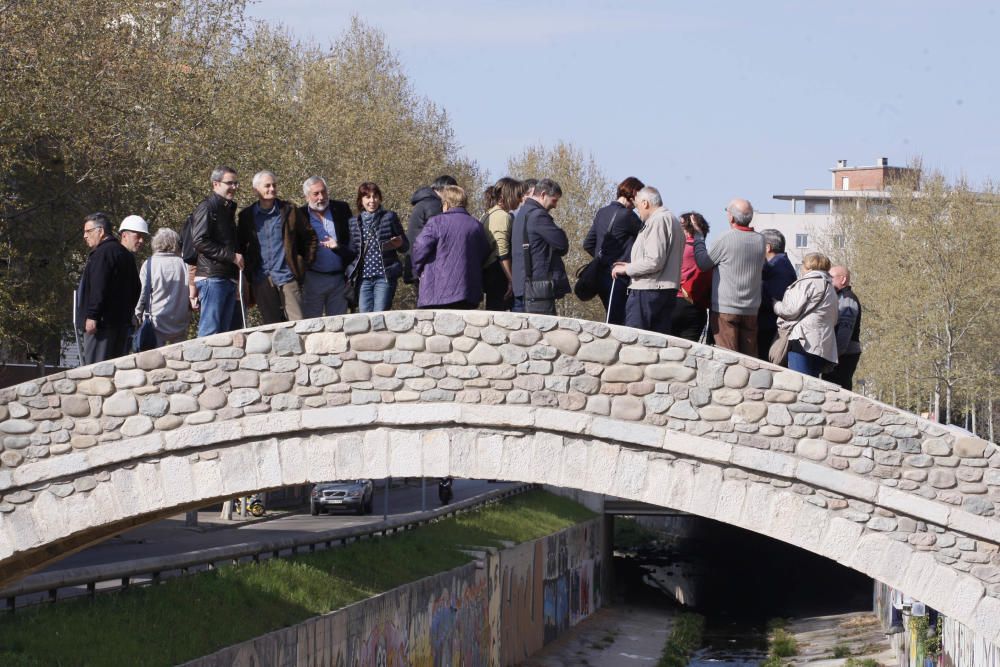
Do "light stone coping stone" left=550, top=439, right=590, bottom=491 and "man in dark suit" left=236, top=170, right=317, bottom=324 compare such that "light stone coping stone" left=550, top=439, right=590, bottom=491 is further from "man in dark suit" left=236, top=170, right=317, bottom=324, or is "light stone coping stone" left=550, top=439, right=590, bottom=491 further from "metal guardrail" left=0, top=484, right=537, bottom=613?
"metal guardrail" left=0, top=484, right=537, bottom=613

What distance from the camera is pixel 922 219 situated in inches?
1854

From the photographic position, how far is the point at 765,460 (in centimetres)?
1334

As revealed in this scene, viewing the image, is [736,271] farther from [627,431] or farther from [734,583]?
[734,583]

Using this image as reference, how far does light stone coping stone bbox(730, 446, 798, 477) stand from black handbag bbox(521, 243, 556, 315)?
2.26 m

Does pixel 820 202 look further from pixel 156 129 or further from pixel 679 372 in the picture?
pixel 679 372

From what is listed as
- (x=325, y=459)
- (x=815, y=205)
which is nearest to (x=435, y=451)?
(x=325, y=459)

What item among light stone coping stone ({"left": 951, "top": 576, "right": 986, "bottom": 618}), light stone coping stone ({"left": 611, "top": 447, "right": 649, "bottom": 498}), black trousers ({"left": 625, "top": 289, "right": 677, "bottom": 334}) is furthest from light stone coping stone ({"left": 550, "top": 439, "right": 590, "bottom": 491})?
light stone coping stone ({"left": 951, "top": 576, "right": 986, "bottom": 618})

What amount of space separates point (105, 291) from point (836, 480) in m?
6.93

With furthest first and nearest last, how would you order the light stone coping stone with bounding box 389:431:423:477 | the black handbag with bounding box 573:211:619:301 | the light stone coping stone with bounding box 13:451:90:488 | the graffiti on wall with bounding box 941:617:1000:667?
the graffiti on wall with bounding box 941:617:1000:667, the light stone coping stone with bounding box 13:451:90:488, the black handbag with bounding box 573:211:619:301, the light stone coping stone with bounding box 389:431:423:477

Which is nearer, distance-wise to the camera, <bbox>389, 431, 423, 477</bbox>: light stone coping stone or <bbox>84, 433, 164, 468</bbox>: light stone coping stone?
<bbox>389, 431, 423, 477</bbox>: light stone coping stone

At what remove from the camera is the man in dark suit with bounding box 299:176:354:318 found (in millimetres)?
14383

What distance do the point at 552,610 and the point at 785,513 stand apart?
1099 inches

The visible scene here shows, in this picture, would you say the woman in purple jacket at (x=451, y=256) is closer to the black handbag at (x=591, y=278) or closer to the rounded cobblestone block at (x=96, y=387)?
the black handbag at (x=591, y=278)

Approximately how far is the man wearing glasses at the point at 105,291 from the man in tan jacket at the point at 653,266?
4585mm
